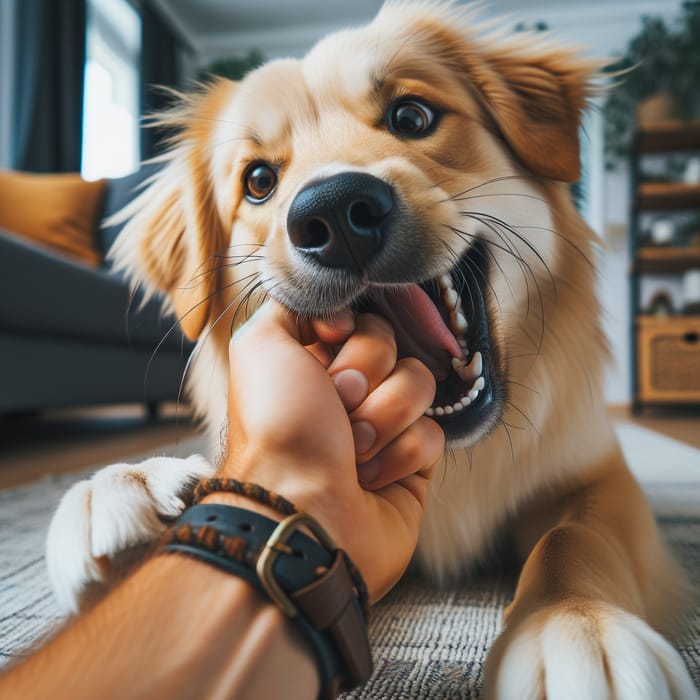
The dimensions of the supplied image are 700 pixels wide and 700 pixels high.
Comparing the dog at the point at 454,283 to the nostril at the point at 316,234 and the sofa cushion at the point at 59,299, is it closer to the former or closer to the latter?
the nostril at the point at 316,234

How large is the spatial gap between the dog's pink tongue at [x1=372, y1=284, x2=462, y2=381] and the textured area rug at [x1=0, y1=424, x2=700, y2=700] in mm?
281

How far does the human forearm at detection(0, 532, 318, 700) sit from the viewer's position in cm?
30

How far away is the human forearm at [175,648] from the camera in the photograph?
30 cm

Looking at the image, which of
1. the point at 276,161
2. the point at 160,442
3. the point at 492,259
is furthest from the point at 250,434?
the point at 160,442

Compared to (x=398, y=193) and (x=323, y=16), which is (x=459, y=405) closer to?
(x=398, y=193)

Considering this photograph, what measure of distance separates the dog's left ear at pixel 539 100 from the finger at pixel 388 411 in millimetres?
550

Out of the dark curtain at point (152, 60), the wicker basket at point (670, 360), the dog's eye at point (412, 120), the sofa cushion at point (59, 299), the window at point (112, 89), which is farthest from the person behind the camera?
the dark curtain at point (152, 60)

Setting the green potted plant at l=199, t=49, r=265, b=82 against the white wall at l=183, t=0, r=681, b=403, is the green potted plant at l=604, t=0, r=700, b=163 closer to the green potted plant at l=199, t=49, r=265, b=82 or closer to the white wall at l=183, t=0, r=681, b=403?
the white wall at l=183, t=0, r=681, b=403

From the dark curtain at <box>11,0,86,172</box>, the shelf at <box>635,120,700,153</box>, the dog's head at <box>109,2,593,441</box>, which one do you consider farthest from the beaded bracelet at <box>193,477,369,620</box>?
the shelf at <box>635,120,700,153</box>

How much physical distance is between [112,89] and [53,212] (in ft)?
7.73

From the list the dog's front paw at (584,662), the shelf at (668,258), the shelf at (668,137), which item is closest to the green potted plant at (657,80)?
the shelf at (668,137)

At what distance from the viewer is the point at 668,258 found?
14.2ft

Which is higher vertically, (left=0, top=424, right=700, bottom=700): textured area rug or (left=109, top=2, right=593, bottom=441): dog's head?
Answer: (left=109, top=2, right=593, bottom=441): dog's head

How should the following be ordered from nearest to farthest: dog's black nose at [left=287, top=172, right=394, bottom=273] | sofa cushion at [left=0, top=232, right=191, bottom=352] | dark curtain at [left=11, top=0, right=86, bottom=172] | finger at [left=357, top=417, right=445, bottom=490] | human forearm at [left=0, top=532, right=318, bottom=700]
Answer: human forearm at [left=0, top=532, right=318, bottom=700] → finger at [left=357, top=417, right=445, bottom=490] → dog's black nose at [left=287, top=172, right=394, bottom=273] → sofa cushion at [left=0, top=232, right=191, bottom=352] → dark curtain at [left=11, top=0, right=86, bottom=172]
